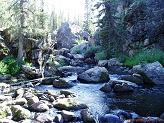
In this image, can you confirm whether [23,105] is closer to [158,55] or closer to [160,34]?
[158,55]

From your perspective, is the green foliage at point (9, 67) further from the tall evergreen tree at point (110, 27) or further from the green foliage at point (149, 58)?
the tall evergreen tree at point (110, 27)

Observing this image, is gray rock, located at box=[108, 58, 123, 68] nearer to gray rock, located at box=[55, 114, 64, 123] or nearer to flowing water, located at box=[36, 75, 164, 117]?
flowing water, located at box=[36, 75, 164, 117]

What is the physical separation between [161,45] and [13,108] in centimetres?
2162

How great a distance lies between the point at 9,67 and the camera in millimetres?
20562

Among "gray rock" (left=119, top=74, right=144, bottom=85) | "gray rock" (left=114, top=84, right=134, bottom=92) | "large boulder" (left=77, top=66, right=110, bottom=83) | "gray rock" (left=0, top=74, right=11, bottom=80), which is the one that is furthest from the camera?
"gray rock" (left=0, top=74, right=11, bottom=80)

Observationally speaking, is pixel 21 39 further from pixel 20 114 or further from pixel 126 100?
pixel 20 114

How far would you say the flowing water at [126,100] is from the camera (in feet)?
35.6

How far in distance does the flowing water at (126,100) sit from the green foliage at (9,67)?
5.86 m

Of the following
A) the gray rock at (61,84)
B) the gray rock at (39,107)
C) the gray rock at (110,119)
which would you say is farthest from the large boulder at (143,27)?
the gray rock at (39,107)

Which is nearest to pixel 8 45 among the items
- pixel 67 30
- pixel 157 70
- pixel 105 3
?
pixel 105 3

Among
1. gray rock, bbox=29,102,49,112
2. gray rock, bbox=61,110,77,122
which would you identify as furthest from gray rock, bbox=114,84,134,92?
gray rock, bbox=61,110,77,122

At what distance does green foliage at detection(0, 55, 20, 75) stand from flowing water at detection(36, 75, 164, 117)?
586cm

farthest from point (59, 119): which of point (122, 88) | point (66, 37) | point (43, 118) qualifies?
point (66, 37)

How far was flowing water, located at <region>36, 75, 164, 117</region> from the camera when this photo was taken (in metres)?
10.8
